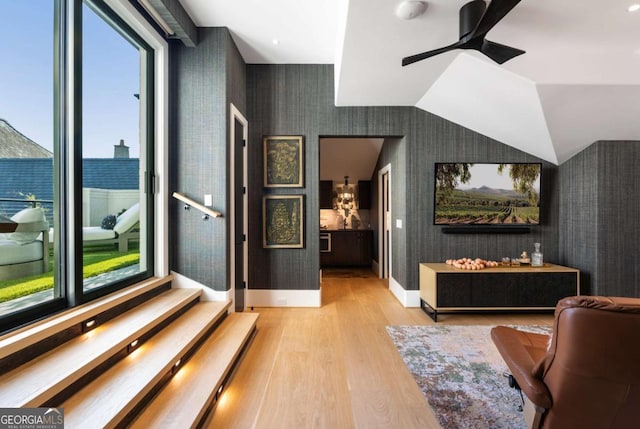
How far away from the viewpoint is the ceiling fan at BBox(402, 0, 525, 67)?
1.75m

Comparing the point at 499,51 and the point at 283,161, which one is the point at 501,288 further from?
the point at 283,161

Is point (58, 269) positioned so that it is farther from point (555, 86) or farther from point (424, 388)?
point (555, 86)

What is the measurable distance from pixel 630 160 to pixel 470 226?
75.1 inches

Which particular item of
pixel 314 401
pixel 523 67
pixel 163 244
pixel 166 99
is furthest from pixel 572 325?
pixel 166 99

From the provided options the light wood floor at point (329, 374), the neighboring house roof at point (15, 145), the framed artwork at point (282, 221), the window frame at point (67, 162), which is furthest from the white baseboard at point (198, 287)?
the neighboring house roof at point (15, 145)

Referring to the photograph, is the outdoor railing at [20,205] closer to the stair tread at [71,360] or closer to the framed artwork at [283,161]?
the stair tread at [71,360]

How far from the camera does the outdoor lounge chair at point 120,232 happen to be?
219 centimetres

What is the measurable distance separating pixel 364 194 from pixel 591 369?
5.76 m

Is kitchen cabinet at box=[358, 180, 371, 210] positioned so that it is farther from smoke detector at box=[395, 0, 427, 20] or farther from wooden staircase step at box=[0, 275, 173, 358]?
wooden staircase step at box=[0, 275, 173, 358]

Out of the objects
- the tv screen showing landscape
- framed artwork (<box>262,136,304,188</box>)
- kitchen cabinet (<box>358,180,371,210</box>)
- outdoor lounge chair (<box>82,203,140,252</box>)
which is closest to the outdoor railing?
outdoor lounge chair (<box>82,203,140,252</box>)

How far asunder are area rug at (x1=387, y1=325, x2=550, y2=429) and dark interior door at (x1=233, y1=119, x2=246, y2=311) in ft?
5.89

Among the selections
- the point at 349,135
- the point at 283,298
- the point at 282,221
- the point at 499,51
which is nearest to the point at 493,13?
the point at 499,51

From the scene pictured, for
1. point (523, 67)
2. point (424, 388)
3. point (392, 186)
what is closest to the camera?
point (424, 388)

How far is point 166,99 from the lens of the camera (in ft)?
9.68
